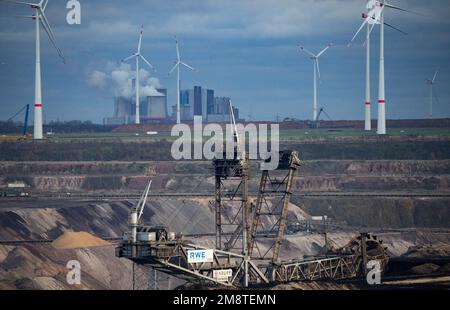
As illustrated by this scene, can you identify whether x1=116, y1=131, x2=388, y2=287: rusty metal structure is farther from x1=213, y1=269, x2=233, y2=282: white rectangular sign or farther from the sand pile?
the sand pile

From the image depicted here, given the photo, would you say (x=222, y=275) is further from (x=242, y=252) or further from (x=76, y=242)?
(x=76, y=242)

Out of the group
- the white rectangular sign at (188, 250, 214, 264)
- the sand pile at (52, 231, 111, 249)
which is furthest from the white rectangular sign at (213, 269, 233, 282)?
the sand pile at (52, 231, 111, 249)

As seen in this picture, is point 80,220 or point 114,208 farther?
point 114,208

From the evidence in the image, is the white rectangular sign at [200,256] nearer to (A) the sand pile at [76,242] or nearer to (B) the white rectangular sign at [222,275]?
(B) the white rectangular sign at [222,275]

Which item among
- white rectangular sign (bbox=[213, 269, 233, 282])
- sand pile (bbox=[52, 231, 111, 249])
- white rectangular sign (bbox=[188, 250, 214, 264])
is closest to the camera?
white rectangular sign (bbox=[188, 250, 214, 264])

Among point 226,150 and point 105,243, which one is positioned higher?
point 226,150
